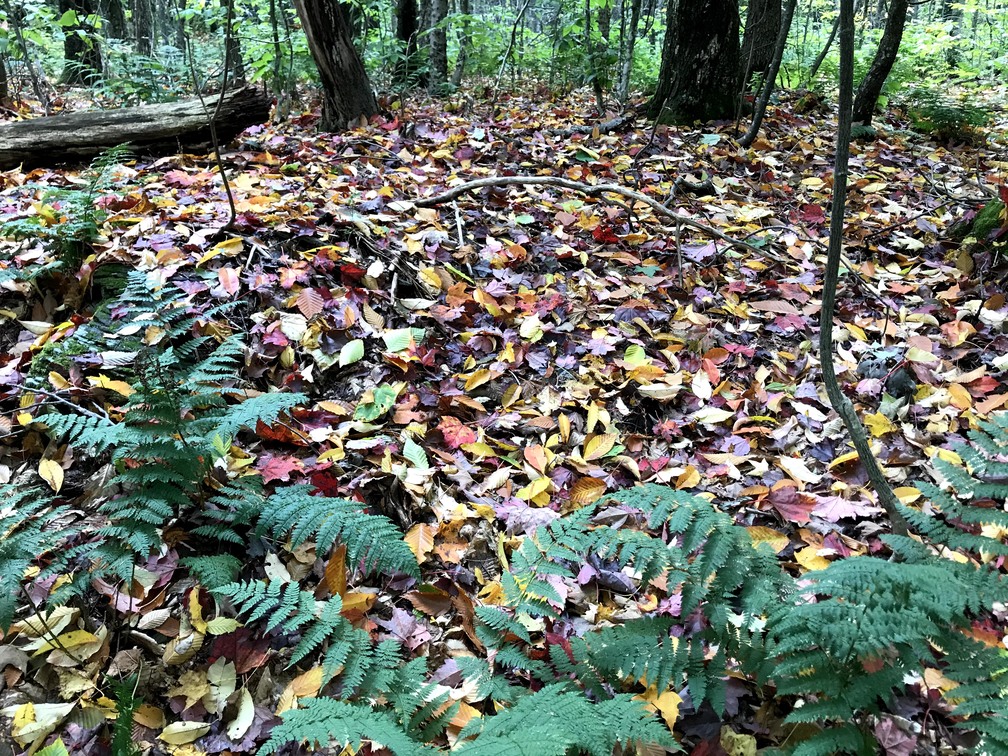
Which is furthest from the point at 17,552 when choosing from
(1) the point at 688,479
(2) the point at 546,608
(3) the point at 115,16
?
(3) the point at 115,16

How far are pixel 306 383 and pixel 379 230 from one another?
1.35 meters

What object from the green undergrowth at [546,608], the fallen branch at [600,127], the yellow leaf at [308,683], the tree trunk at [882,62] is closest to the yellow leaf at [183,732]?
the green undergrowth at [546,608]

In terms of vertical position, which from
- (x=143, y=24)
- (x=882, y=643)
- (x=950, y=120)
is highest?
(x=143, y=24)

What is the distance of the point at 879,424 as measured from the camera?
9.88 feet

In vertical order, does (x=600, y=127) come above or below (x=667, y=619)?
above

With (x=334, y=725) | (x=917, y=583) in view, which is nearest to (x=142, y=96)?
(x=334, y=725)

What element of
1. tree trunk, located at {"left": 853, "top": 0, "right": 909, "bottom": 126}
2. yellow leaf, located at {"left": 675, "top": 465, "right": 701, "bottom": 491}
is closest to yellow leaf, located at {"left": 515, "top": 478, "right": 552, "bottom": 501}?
yellow leaf, located at {"left": 675, "top": 465, "right": 701, "bottom": 491}

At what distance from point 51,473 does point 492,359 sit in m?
1.93

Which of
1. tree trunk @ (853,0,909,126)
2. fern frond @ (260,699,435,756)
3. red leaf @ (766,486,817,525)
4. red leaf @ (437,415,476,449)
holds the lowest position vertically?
red leaf @ (766,486,817,525)

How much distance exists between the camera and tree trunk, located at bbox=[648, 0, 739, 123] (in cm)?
643

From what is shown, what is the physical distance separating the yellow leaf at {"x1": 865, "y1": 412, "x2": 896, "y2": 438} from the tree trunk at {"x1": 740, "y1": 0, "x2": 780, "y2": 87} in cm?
527

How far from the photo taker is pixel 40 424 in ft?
8.03

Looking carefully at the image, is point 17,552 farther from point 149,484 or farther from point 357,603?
point 357,603

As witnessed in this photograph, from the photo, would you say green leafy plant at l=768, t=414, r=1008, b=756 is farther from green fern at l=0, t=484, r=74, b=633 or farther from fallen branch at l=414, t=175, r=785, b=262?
fallen branch at l=414, t=175, r=785, b=262
